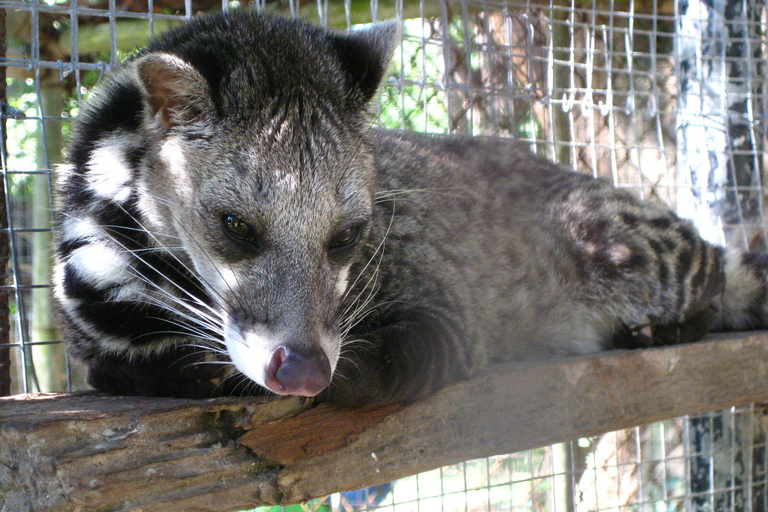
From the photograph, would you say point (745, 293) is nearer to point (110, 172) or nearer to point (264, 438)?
point (264, 438)

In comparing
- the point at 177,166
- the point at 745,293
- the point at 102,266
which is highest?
the point at 177,166

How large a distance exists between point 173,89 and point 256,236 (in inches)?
21.4

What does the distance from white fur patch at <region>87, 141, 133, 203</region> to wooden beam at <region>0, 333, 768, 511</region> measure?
2.23ft

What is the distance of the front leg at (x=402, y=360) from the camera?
89.7 inches

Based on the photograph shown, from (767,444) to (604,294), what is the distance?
6.57ft

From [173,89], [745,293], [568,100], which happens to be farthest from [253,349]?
[745,293]

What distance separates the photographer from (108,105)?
2488mm

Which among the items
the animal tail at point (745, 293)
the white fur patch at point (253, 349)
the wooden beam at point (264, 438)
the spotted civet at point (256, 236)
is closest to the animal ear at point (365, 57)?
the spotted civet at point (256, 236)

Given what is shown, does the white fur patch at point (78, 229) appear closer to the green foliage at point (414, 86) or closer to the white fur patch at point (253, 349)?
the white fur patch at point (253, 349)

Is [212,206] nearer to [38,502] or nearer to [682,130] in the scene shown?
[38,502]

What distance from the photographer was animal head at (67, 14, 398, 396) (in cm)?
212

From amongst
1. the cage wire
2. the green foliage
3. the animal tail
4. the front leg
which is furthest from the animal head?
the animal tail

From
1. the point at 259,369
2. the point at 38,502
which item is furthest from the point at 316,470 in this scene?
the point at 38,502

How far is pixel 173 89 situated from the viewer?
2.29m
